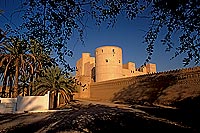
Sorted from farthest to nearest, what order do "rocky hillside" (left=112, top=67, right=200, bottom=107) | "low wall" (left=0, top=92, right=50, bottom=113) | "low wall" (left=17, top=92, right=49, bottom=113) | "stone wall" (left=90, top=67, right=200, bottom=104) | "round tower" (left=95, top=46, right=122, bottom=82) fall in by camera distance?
"round tower" (left=95, top=46, right=122, bottom=82), "low wall" (left=17, top=92, right=49, bottom=113), "stone wall" (left=90, top=67, right=200, bottom=104), "low wall" (left=0, top=92, right=50, bottom=113), "rocky hillside" (left=112, top=67, right=200, bottom=107)

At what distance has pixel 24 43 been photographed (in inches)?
184

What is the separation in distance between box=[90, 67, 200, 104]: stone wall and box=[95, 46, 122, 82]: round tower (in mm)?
15311

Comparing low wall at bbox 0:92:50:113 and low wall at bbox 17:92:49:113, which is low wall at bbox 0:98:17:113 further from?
low wall at bbox 17:92:49:113

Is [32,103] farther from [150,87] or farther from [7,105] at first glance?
[150,87]

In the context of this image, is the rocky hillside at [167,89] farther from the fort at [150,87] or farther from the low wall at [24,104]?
the low wall at [24,104]

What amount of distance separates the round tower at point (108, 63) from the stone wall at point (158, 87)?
15311 mm

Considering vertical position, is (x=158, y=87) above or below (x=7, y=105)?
above

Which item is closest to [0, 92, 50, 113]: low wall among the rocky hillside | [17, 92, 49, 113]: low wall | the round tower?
[17, 92, 49, 113]: low wall

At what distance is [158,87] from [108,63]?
25588 mm

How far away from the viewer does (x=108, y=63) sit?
47.6 metres

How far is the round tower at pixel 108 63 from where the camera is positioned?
4747 centimetres

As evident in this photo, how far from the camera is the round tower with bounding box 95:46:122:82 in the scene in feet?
156

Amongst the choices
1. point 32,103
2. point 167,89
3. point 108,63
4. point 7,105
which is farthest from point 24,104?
point 108,63

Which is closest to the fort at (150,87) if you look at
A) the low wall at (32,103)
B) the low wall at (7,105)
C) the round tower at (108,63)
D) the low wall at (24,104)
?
the round tower at (108,63)
